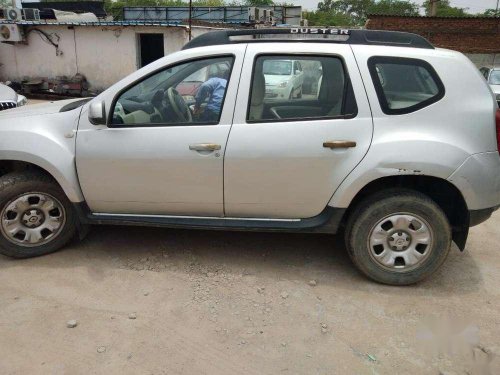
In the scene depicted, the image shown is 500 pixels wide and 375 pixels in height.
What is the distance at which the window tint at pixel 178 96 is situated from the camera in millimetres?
3215

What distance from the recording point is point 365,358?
258 cm

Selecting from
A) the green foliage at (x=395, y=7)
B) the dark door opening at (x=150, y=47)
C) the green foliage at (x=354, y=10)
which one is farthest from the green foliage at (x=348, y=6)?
the dark door opening at (x=150, y=47)

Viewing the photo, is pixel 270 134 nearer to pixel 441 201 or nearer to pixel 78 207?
pixel 441 201

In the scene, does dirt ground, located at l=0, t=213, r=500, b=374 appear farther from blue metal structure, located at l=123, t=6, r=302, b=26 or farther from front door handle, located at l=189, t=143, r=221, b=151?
blue metal structure, located at l=123, t=6, r=302, b=26

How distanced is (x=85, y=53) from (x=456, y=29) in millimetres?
18285

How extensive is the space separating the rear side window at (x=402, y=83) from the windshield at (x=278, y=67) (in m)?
0.59

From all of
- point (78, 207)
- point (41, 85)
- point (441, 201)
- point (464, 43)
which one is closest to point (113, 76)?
point (41, 85)

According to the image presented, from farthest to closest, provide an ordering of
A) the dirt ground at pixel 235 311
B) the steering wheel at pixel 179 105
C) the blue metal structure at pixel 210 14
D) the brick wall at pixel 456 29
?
the blue metal structure at pixel 210 14, the brick wall at pixel 456 29, the steering wheel at pixel 179 105, the dirt ground at pixel 235 311

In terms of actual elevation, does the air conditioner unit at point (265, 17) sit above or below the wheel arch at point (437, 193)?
above

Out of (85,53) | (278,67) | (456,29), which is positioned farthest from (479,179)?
(456,29)

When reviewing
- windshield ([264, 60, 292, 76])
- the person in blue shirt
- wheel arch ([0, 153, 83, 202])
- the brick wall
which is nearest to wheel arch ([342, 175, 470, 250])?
windshield ([264, 60, 292, 76])

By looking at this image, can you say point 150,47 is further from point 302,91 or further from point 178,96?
point 302,91

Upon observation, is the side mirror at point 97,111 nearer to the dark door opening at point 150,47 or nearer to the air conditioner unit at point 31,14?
the dark door opening at point 150,47

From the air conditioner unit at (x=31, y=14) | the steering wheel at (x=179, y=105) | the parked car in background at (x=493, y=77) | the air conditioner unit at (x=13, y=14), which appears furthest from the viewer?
the air conditioner unit at (x=31, y=14)
